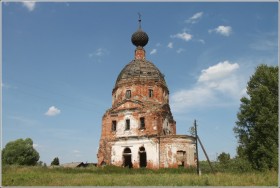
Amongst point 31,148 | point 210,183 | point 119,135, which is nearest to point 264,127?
point 210,183

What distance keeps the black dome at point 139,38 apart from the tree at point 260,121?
51.5 ft

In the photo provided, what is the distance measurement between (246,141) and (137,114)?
1166 centimetres

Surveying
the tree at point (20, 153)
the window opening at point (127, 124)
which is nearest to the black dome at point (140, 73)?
the window opening at point (127, 124)

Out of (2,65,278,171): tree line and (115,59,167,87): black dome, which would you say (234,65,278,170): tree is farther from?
(115,59,167,87): black dome

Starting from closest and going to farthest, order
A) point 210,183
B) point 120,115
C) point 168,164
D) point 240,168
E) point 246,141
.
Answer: point 210,183 → point 240,168 → point 246,141 → point 168,164 → point 120,115

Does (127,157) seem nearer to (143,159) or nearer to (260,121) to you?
(143,159)

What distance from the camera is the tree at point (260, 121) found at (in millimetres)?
22688

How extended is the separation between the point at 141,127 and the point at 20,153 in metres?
27.5

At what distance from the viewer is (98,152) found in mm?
32719

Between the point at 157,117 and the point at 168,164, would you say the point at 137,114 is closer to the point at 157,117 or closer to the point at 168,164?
the point at 157,117

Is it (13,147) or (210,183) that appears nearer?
(210,183)

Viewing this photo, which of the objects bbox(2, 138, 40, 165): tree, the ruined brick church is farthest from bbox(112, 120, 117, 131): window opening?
bbox(2, 138, 40, 165): tree

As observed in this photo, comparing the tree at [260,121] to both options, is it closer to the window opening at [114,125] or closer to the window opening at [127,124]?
the window opening at [127,124]

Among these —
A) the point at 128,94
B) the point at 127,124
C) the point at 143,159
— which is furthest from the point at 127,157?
the point at 128,94
